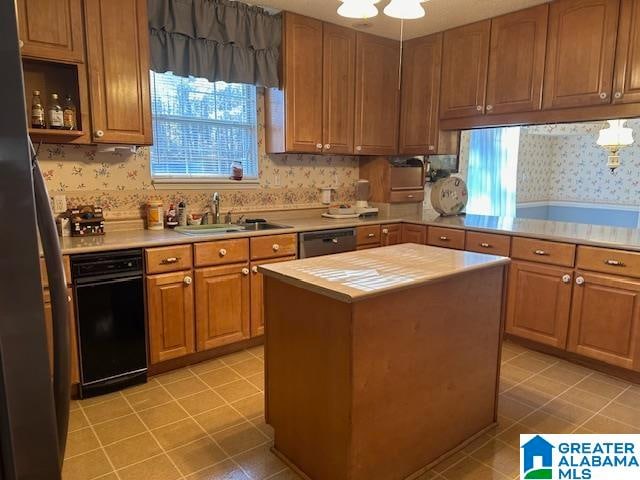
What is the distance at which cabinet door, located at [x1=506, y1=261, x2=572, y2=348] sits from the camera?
10.1ft

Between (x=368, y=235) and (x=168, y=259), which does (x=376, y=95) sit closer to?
(x=368, y=235)

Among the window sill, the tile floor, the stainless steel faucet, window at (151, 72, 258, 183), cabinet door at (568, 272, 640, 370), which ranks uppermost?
window at (151, 72, 258, 183)

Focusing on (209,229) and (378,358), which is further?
(209,229)

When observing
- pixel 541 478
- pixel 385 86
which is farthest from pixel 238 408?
pixel 385 86

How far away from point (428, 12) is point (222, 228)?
231 centimetres

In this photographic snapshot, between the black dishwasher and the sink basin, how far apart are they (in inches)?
20.9

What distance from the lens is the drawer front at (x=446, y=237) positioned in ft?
12.0

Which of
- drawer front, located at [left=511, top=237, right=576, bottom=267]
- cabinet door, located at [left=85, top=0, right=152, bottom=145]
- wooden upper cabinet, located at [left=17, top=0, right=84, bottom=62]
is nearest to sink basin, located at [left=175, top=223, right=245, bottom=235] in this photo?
cabinet door, located at [left=85, top=0, right=152, bottom=145]

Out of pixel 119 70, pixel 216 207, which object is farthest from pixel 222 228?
pixel 119 70

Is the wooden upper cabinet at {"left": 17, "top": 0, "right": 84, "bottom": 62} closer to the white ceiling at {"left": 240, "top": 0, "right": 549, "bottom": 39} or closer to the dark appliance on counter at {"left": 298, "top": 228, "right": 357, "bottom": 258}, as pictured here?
the white ceiling at {"left": 240, "top": 0, "right": 549, "bottom": 39}

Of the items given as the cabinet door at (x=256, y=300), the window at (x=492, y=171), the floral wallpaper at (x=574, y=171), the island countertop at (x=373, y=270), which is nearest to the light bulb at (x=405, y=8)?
the island countertop at (x=373, y=270)

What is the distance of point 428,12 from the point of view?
→ 351 centimetres

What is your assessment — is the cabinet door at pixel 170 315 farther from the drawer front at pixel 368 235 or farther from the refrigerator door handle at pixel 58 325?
the refrigerator door handle at pixel 58 325

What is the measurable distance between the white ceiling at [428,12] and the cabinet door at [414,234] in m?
1.70
